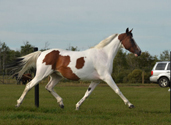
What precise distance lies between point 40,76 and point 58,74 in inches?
22.9

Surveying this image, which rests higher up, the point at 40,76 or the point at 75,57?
the point at 75,57

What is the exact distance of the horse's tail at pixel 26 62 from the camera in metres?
9.84

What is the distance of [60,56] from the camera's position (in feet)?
30.5

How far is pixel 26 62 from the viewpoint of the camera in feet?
32.5

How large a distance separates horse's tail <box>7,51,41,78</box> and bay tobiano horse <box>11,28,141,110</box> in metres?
0.15

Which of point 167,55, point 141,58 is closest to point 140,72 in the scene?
point 141,58

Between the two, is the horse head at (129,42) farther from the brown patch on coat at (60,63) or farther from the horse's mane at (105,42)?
the brown patch on coat at (60,63)

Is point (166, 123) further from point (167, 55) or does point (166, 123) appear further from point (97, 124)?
point (167, 55)

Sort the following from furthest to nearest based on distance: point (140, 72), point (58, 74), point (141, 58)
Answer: point (141, 58) < point (140, 72) < point (58, 74)

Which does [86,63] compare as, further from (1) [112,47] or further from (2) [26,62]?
(2) [26,62]

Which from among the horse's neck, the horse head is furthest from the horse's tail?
the horse head

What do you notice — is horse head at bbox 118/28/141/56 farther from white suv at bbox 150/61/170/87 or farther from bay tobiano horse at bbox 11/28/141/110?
white suv at bbox 150/61/170/87

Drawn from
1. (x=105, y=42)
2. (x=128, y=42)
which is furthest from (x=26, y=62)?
(x=128, y=42)

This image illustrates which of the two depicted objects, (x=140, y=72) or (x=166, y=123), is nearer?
(x=166, y=123)
